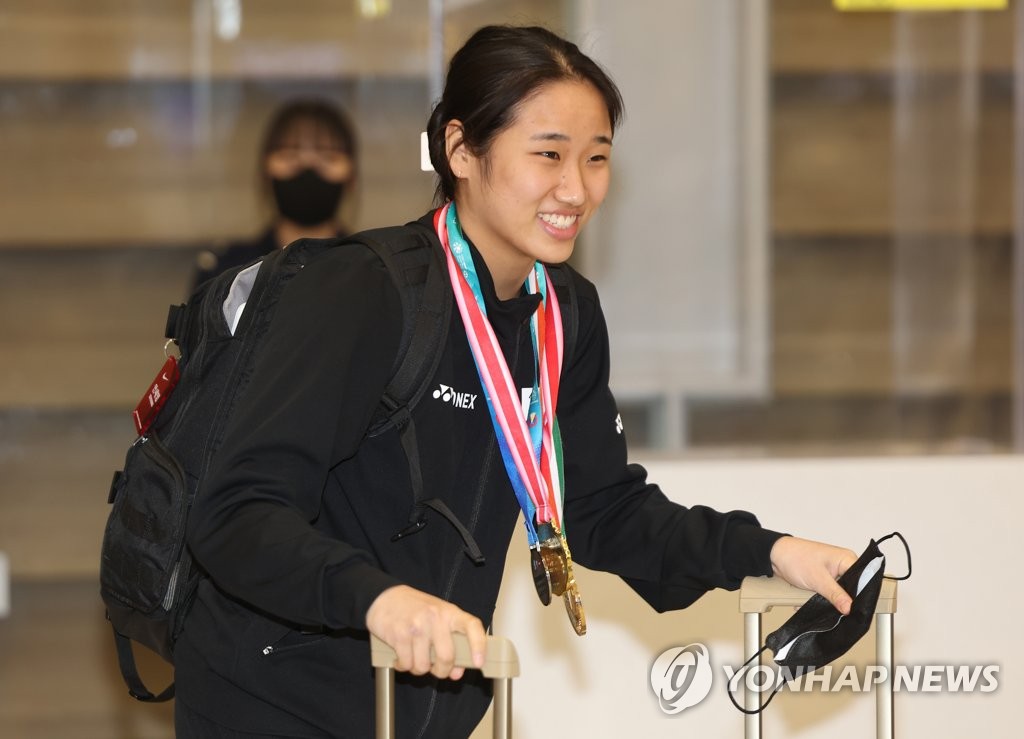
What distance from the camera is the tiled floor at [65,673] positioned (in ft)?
11.0

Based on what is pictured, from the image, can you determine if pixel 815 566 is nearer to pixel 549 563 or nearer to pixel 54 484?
pixel 549 563

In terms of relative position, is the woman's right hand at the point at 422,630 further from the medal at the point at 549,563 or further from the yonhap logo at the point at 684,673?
the yonhap logo at the point at 684,673

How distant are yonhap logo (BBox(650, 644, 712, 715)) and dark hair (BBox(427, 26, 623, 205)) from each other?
129cm

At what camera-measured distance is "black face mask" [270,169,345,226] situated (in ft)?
10.2

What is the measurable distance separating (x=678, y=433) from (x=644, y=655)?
1.90 ft

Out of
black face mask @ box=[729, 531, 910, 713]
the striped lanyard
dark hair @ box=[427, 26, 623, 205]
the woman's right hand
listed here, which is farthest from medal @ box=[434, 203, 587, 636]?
the woman's right hand

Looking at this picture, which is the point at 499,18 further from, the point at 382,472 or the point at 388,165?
the point at 382,472

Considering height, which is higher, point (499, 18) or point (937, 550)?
point (499, 18)

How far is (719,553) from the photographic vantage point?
5.27ft

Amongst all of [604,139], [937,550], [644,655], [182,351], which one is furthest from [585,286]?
[937,550]

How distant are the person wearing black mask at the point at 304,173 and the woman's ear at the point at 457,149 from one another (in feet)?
5.03

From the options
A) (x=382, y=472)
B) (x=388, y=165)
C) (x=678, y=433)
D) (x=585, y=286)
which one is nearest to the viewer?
(x=382, y=472)

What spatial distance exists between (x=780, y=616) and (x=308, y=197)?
141 centimetres

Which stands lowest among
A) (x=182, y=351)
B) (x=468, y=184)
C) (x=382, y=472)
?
(x=382, y=472)
